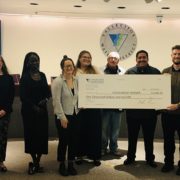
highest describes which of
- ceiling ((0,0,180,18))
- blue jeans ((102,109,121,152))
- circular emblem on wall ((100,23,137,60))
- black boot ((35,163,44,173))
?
ceiling ((0,0,180,18))

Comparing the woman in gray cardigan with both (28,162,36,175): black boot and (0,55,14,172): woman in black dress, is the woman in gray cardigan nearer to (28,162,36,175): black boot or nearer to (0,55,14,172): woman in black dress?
(28,162,36,175): black boot

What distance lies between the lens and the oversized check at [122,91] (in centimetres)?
416

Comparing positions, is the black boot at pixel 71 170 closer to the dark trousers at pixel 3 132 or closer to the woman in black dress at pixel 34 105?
the woman in black dress at pixel 34 105

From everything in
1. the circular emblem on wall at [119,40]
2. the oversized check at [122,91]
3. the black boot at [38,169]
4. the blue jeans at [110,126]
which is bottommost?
the black boot at [38,169]

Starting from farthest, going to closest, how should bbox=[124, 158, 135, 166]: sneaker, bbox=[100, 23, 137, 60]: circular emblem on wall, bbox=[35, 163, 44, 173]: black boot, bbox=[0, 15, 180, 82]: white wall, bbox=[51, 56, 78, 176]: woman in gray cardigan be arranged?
1. bbox=[100, 23, 137, 60]: circular emblem on wall
2. bbox=[0, 15, 180, 82]: white wall
3. bbox=[124, 158, 135, 166]: sneaker
4. bbox=[35, 163, 44, 173]: black boot
5. bbox=[51, 56, 78, 176]: woman in gray cardigan

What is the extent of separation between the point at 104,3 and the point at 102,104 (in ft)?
9.60

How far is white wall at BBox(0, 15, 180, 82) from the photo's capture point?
7.70 metres

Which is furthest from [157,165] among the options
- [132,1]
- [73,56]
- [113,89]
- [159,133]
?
[73,56]

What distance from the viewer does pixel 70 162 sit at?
13.3 feet

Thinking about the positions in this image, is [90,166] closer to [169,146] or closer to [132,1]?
[169,146]

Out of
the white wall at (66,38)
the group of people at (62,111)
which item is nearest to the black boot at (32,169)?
the group of people at (62,111)

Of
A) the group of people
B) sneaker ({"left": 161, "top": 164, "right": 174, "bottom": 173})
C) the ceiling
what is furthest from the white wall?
sneaker ({"left": 161, "top": 164, "right": 174, "bottom": 173})

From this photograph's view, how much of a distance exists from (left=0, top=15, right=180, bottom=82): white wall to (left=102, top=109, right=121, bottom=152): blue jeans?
10.1 feet

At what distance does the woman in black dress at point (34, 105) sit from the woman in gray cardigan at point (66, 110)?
18cm
